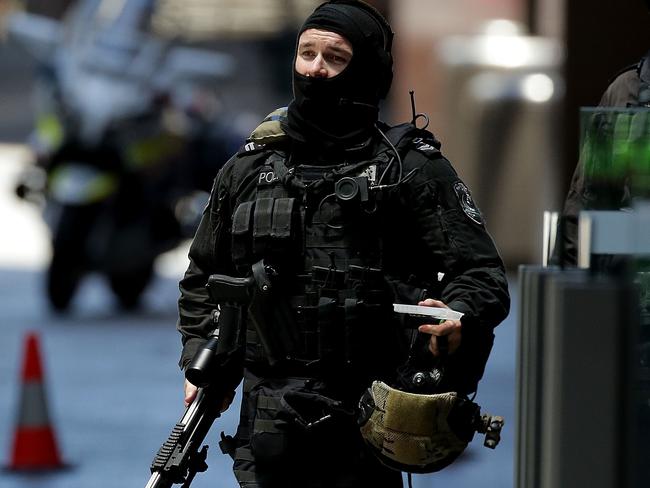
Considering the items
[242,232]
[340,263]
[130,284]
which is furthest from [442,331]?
[130,284]

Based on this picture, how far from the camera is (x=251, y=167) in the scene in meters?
4.64

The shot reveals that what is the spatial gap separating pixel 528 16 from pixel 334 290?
17186mm

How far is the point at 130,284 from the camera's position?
15.4 meters

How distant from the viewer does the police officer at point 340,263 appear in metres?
4.40

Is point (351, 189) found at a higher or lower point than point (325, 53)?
lower

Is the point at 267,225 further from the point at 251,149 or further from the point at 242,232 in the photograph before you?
the point at 251,149

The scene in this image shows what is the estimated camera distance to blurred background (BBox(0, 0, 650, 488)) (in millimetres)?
10008

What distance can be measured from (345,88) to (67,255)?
10.3m

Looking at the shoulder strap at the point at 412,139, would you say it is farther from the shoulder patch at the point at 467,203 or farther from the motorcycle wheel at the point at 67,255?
the motorcycle wheel at the point at 67,255

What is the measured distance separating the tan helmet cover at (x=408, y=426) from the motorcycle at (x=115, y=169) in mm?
10310

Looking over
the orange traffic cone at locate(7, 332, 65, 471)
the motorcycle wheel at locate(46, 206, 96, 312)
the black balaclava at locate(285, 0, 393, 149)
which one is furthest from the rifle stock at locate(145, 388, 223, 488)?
the motorcycle wheel at locate(46, 206, 96, 312)

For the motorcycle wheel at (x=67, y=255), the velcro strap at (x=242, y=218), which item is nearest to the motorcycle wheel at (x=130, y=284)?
the motorcycle wheel at (x=67, y=255)

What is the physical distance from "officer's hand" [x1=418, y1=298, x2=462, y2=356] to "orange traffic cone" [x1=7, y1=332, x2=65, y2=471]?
4322 millimetres

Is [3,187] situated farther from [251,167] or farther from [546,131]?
[251,167]
